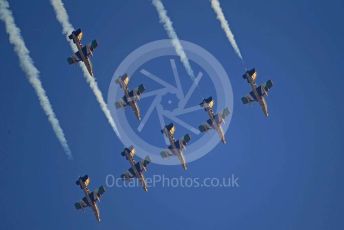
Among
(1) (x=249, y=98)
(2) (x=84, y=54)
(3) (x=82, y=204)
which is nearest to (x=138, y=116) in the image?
(2) (x=84, y=54)

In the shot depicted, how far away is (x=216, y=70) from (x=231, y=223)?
2902 centimetres

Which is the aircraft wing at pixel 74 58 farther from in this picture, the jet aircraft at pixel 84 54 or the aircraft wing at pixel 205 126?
the aircraft wing at pixel 205 126

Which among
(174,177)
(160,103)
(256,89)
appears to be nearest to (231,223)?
(174,177)

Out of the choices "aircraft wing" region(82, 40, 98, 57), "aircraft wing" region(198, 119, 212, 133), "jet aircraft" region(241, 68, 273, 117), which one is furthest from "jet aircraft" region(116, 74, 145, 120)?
"jet aircraft" region(241, 68, 273, 117)

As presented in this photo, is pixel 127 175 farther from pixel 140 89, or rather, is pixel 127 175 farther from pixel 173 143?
pixel 140 89

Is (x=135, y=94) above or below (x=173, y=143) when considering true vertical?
above

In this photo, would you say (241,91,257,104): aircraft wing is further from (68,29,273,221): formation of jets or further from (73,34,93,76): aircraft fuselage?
(73,34,93,76): aircraft fuselage

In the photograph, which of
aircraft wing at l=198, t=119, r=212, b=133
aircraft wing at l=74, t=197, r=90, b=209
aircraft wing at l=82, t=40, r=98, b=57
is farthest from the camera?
aircraft wing at l=198, t=119, r=212, b=133

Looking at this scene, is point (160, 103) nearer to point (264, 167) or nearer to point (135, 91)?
point (264, 167)

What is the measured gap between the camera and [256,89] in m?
82.1

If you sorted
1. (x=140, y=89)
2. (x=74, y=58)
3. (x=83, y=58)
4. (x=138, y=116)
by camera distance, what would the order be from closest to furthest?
(x=83, y=58) → (x=74, y=58) → (x=140, y=89) → (x=138, y=116)

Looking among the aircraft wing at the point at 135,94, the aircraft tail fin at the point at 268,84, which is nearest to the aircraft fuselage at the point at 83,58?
the aircraft wing at the point at 135,94

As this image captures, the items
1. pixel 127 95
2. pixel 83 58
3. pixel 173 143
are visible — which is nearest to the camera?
pixel 83 58

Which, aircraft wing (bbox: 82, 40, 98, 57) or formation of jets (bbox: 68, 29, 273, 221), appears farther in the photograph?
formation of jets (bbox: 68, 29, 273, 221)
